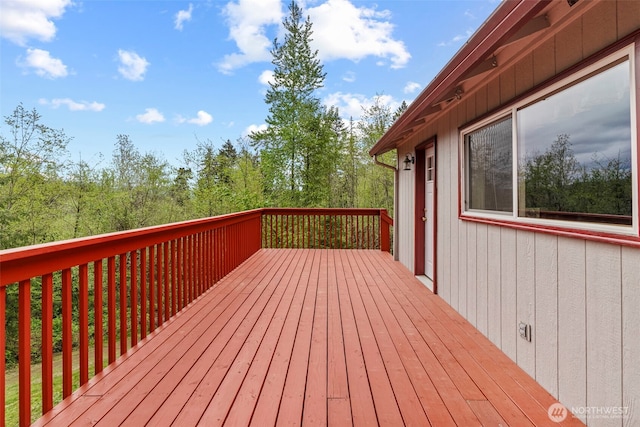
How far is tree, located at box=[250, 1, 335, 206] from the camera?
32.6 feet

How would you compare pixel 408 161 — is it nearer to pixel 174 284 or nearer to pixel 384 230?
pixel 384 230

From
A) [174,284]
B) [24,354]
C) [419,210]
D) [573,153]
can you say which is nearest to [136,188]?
[174,284]

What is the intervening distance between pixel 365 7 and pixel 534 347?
→ 34.9 feet

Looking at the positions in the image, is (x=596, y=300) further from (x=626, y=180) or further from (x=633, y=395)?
(x=626, y=180)

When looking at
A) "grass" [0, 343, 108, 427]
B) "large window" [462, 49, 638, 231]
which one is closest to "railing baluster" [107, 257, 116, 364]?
"grass" [0, 343, 108, 427]

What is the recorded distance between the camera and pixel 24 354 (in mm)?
1506

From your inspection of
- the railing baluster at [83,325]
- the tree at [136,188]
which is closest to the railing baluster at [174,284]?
the railing baluster at [83,325]

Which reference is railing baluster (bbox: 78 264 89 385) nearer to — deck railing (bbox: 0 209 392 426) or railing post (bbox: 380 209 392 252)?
deck railing (bbox: 0 209 392 426)

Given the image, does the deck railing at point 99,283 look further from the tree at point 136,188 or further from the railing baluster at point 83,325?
the tree at point 136,188

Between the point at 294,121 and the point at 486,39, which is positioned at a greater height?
the point at 294,121

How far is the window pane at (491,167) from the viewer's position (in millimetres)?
2398

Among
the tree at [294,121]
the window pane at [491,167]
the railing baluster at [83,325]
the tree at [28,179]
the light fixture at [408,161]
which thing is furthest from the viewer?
the tree at [294,121]

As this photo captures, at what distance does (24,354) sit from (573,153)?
9.78 ft

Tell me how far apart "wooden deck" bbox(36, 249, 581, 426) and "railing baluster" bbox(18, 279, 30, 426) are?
117 millimetres
